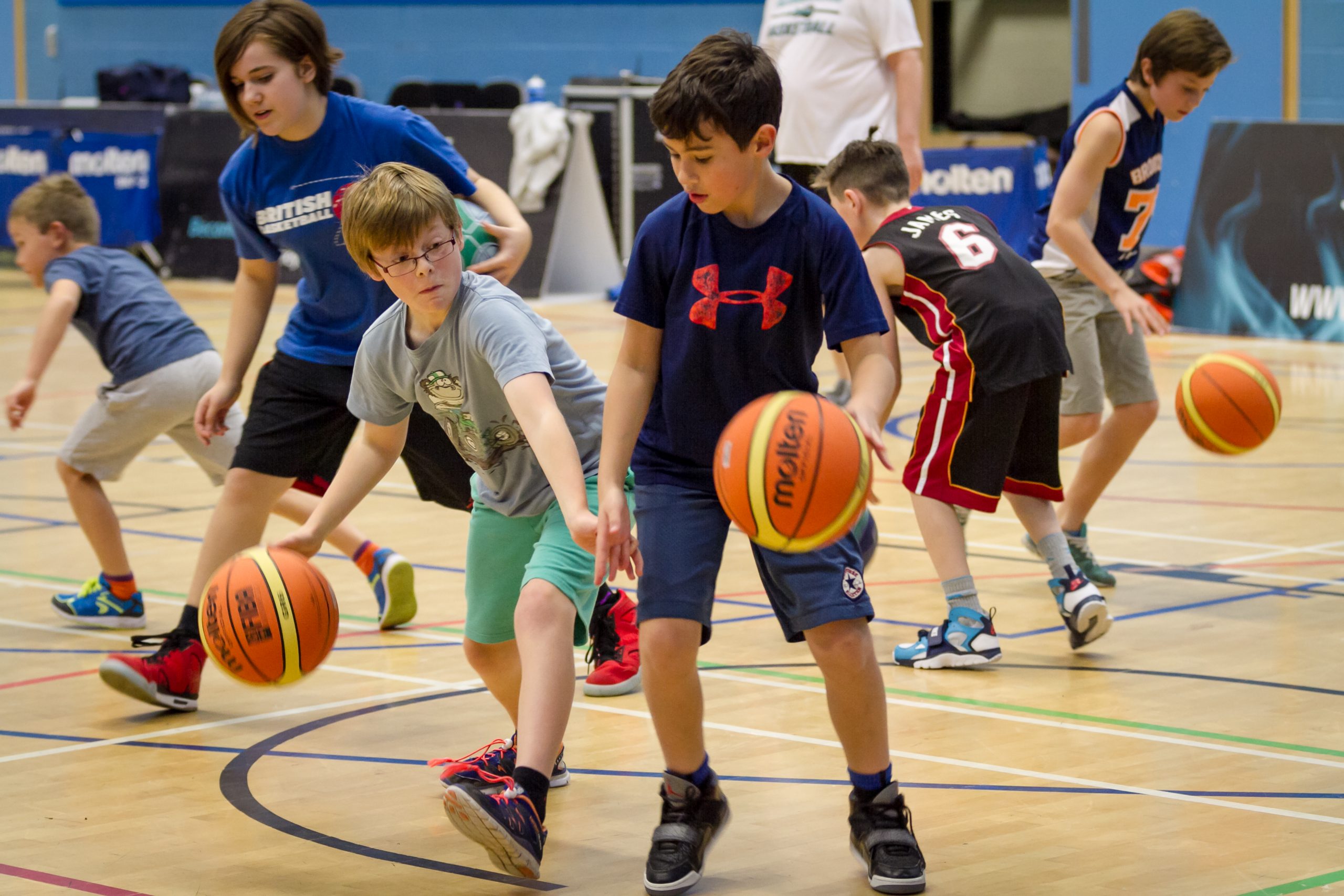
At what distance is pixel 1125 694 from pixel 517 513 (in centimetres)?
180

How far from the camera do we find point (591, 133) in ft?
51.1

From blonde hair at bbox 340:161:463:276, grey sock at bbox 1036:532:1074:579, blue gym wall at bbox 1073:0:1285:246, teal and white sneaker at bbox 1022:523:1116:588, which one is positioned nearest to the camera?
blonde hair at bbox 340:161:463:276

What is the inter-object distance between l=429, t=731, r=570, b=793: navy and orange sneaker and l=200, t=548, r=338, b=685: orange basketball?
396 millimetres

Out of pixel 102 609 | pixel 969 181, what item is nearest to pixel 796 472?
pixel 102 609

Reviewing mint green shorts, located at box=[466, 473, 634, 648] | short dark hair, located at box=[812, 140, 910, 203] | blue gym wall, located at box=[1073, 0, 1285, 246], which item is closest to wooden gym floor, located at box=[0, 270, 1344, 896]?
mint green shorts, located at box=[466, 473, 634, 648]

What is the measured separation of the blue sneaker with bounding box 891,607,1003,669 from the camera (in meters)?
4.93

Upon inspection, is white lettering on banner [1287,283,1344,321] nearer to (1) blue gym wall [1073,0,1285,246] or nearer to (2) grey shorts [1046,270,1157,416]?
(1) blue gym wall [1073,0,1285,246]

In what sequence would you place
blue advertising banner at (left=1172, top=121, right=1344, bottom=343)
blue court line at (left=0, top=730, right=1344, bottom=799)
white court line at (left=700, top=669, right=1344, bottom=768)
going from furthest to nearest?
blue advertising banner at (left=1172, top=121, right=1344, bottom=343), white court line at (left=700, top=669, right=1344, bottom=768), blue court line at (left=0, top=730, right=1344, bottom=799)

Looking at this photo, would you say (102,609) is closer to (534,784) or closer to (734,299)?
(534,784)

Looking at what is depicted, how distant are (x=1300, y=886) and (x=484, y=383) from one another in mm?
1850

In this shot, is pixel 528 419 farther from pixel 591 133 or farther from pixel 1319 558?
pixel 591 133

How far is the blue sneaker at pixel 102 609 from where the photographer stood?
5.63 m

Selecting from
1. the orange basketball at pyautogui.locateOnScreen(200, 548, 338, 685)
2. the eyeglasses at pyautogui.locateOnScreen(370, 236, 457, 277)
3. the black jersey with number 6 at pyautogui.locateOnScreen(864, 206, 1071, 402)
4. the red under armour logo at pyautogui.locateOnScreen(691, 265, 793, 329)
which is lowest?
the orange basketball at pyautogui.locateOnScreen(200, 548, 338, 685)

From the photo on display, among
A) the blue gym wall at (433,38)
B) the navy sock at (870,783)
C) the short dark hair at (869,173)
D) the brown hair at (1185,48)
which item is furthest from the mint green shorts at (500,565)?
the blue gym wall at (433,38)
